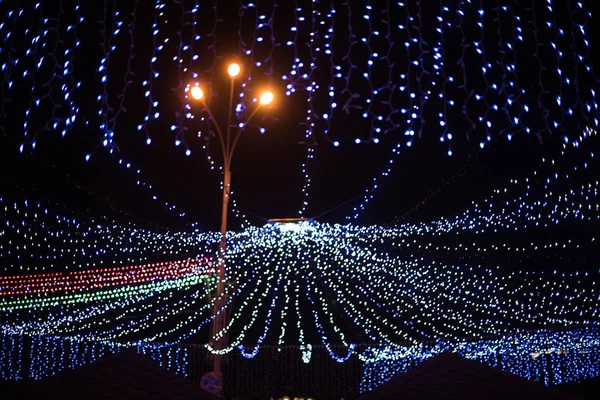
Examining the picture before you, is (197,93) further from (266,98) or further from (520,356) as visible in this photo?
(520,356)

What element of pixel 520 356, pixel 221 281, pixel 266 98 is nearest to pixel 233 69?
pixel 266 98

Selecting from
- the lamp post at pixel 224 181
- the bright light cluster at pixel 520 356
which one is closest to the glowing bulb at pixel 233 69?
the lamp post at pixel 224 181

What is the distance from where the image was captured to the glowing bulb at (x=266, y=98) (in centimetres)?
869

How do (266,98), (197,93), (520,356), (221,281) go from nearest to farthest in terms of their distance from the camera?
(197,93) → (266,98) → (221,281) → (520,356)

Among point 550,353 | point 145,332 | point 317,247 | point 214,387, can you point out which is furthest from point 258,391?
point 214,387

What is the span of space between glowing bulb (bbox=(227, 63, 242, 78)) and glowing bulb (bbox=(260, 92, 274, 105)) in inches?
17.4

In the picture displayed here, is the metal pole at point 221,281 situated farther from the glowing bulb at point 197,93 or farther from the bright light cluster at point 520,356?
the bright light cluster at point 520,356

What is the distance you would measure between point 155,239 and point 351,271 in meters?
4.07

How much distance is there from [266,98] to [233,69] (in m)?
0.57

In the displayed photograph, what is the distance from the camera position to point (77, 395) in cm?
299

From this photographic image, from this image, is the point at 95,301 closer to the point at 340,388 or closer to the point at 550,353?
the point at 340,388

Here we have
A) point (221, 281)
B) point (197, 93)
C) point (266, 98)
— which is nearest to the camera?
point (197, 93)

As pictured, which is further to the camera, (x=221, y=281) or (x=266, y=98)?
(x=221, y=281)

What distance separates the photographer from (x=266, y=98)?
871cm
